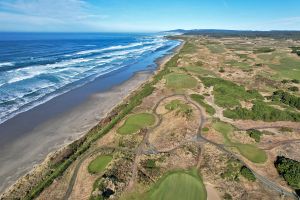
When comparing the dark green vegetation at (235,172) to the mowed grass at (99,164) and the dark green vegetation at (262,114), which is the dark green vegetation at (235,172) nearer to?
the mowed grass at (99,164)

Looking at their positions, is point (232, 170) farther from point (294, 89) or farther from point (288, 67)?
point (288, 67)

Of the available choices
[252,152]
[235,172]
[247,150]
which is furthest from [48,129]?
[252,152]

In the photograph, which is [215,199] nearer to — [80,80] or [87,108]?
[87,108]

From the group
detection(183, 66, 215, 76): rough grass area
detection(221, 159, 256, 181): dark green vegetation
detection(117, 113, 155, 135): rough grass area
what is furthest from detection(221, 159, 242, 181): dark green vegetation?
detection(183, 66, 215, 76): rough grass area

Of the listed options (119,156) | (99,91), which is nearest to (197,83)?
(99,91)

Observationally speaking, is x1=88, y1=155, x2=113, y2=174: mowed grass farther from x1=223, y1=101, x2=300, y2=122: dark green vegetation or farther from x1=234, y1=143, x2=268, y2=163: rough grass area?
x1=223, y1=101, x2=300, y2=122: dark green vegetation
